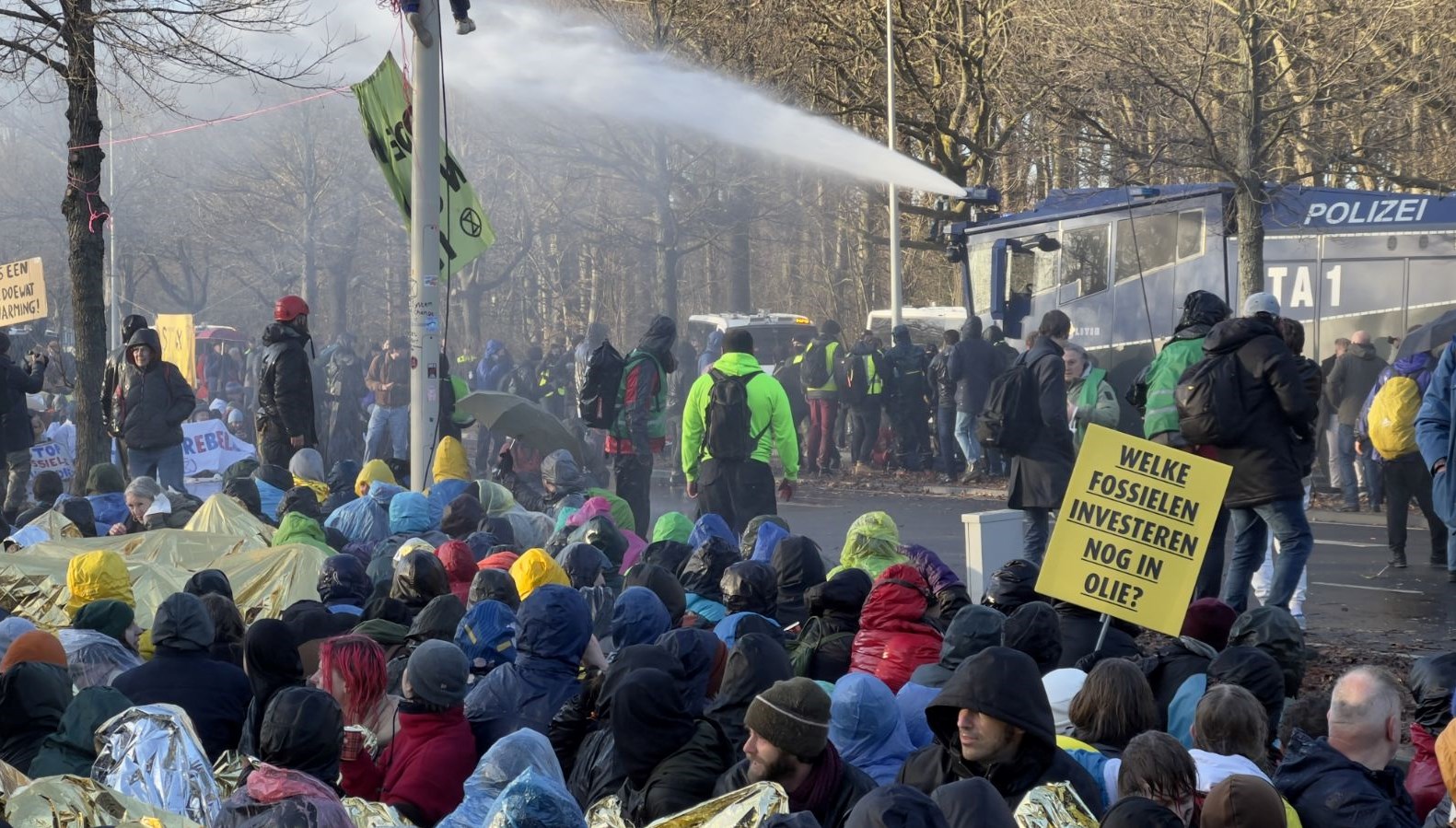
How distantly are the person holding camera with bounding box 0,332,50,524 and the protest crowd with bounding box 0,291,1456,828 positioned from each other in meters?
1.00

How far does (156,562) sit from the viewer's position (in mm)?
8703

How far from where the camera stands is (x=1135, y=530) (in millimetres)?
6477

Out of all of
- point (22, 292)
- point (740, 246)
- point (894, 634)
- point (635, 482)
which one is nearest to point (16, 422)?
point (22, 292)

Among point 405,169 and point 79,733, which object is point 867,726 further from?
point 405,169

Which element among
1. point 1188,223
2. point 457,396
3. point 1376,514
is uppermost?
point 1188,223

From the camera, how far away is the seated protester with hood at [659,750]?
14.8 feet

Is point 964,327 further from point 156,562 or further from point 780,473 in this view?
point 156,562

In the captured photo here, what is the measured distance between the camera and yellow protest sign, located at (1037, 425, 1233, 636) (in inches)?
252

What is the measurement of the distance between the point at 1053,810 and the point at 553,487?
8.76m

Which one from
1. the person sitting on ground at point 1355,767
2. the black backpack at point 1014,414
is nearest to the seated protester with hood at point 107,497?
the black backpack at point 1014,414

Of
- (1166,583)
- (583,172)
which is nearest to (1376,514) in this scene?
(1166,583)

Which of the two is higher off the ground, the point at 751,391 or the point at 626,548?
the point at 751,391

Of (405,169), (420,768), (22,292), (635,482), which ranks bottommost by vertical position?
(420,768)

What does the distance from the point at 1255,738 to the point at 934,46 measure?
845 inches
